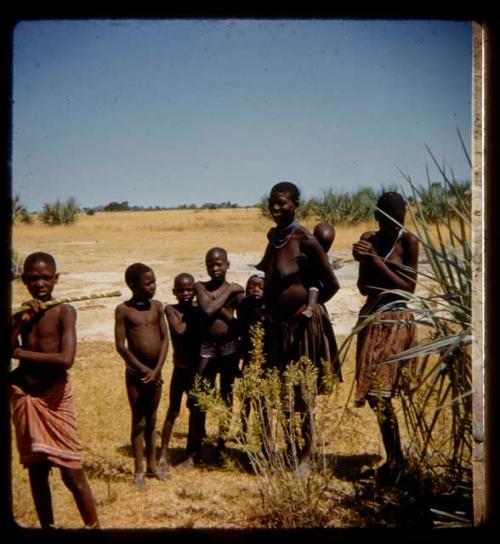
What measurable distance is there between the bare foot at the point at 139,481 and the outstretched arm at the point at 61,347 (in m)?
1.18

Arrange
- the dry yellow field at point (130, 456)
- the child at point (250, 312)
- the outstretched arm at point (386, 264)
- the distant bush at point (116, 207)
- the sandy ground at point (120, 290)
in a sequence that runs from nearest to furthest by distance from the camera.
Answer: the dry yellow field at point (130, 456) → the outstretched arm at point (386, 264) → the child at point (250, 312) → the sandy ground at point (120, 290) → the distant bush at point (116, 207)

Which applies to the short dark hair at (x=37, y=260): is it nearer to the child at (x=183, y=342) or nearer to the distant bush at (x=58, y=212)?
the child at (x=183, y=342)

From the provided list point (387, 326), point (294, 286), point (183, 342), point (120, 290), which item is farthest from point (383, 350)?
point (120, 290)

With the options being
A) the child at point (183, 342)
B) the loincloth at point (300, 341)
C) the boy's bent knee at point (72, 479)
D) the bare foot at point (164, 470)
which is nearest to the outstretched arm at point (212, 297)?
the child at point (183, 342)

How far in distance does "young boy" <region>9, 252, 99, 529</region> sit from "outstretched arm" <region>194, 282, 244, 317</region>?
1088 mm

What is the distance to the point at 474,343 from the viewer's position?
2.40 meters

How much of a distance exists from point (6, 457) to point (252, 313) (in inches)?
73.7

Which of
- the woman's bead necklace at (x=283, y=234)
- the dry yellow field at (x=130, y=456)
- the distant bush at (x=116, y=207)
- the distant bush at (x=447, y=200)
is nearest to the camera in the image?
the distant bush at (x=447, y=200)

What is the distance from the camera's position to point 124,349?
3576mm

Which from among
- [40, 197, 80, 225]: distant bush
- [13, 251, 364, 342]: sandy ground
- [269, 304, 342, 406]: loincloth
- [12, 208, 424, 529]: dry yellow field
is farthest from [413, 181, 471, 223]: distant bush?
[40, 197, 80, 225]: distant bush

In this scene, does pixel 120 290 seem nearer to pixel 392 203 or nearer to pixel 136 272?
pixel 136 272

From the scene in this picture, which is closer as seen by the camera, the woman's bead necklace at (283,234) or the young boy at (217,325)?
the woman's bead necklace at (283,234)

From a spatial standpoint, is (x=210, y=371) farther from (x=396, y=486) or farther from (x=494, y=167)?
(x=494, y=167)

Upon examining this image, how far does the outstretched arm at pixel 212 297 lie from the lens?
3818 mm
